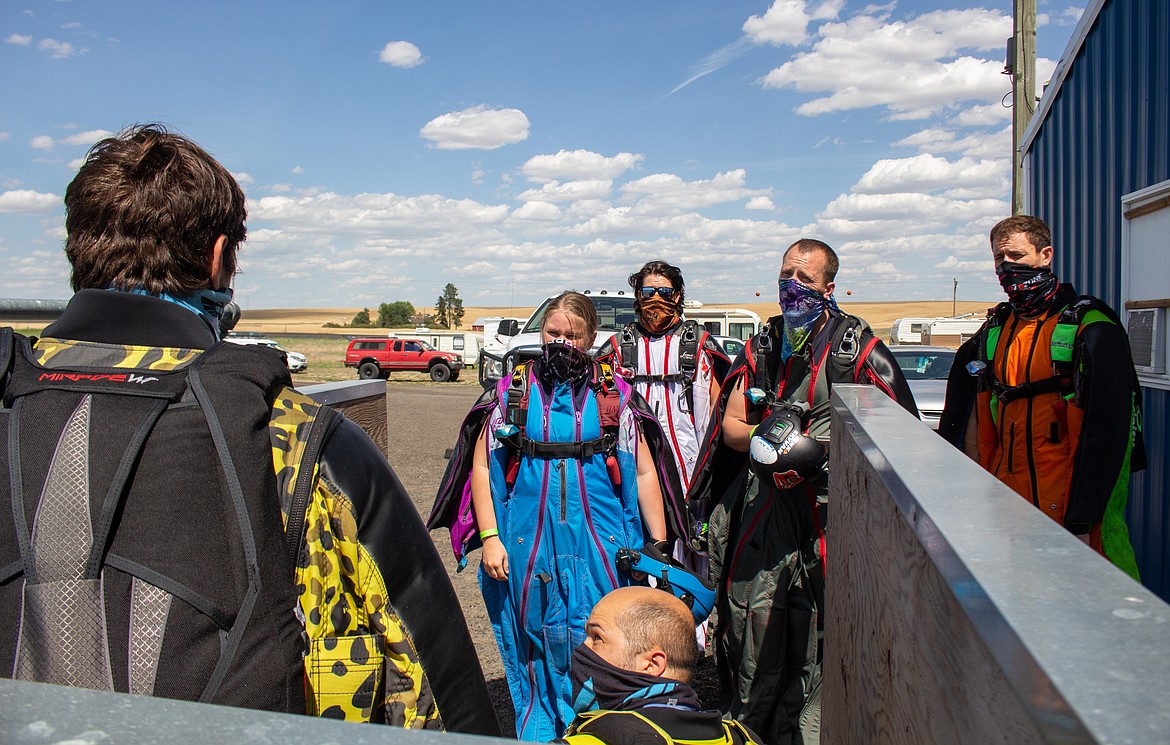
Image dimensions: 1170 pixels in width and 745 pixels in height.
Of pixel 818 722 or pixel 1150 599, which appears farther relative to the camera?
pixel 818 722

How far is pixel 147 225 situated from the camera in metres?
1.45

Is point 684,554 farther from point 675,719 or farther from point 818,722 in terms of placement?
point 675,719

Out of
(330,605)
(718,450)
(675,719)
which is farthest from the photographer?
(718,450)

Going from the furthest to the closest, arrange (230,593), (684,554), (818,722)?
(684,554)
(818,722)
(230,593)

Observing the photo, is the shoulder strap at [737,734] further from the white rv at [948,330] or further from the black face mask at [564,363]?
the white rv at [948,330]

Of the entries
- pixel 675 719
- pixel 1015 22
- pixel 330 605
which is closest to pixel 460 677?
pixel 330 605

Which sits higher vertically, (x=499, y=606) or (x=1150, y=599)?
(x=1150, y=599)

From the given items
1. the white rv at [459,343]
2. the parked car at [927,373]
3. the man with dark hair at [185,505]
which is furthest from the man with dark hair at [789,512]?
the white rv at [459,343]

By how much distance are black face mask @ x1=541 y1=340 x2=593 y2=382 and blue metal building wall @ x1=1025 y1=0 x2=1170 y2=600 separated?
2.94 meters

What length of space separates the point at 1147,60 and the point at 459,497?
416 centimetres

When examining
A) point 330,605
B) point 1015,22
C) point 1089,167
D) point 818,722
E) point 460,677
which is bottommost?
point 818,722

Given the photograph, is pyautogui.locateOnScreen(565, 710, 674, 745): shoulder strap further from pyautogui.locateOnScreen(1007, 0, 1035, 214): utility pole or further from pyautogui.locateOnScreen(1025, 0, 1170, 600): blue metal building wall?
pyautogui.locateOnScreen(1007, 0, 1035, 214): utility pole

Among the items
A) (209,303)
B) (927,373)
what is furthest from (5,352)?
(927,373)

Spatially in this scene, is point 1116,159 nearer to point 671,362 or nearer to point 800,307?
point 800,307
